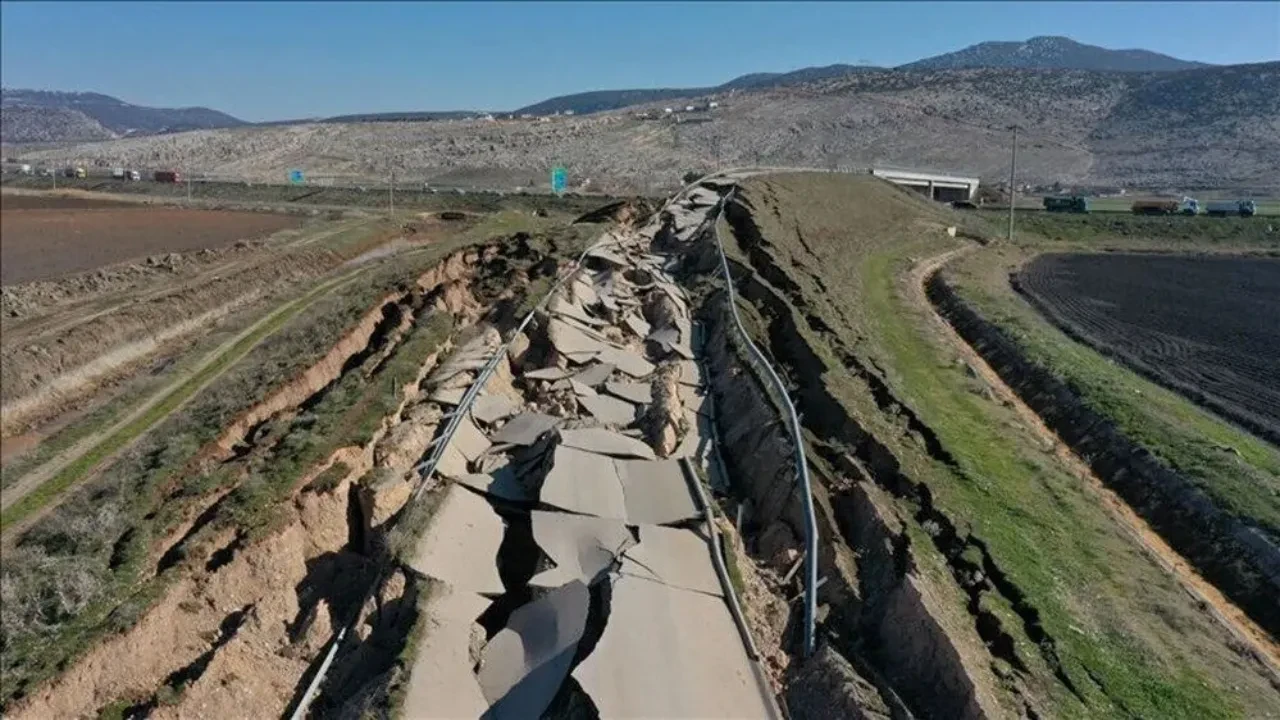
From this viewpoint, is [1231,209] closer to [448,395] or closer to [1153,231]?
[1153,231]

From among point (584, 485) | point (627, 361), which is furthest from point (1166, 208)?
point (584, 485)

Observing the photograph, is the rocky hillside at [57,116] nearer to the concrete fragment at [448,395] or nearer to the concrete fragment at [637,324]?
the concrete fragment at [448,395]

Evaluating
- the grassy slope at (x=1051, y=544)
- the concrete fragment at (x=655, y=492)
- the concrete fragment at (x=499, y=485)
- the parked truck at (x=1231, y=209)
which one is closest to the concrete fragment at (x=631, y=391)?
the concrete fragment at (x=655, y=492)

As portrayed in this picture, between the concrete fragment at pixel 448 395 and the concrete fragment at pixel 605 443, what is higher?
the concrete fragment at pixel 448 395

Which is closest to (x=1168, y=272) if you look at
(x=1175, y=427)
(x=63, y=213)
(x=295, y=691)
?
(x=1175, y=427)

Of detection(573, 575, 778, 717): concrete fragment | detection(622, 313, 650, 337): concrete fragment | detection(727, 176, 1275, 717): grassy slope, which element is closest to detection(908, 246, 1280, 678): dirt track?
detection(727, 176, 1275, 717): grassy slope
